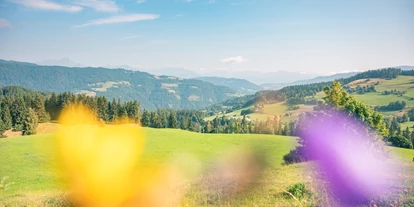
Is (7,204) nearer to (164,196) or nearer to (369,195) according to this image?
(164,196)

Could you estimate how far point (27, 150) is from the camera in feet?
148

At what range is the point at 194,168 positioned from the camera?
1513 inches

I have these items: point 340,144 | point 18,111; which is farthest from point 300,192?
point 18,111

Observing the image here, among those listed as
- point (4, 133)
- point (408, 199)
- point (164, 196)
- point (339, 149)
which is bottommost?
point (4, 133)

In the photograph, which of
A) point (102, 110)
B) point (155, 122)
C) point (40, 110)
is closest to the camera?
point (40, 110)

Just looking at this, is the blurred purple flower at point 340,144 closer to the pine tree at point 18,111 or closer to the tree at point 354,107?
the tree at point 354,107

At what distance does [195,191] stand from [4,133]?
92.2 m

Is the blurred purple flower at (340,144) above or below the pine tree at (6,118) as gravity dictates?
above

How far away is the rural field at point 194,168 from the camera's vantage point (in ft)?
36.1

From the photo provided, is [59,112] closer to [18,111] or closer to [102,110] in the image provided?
[18,111]

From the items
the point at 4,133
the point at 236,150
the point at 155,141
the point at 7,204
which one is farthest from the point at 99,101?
the point at 7,204

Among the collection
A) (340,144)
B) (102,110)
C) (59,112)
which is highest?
(340,144)

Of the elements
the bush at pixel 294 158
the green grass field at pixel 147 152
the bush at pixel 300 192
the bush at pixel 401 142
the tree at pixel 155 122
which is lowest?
the bush at pixel 401 142

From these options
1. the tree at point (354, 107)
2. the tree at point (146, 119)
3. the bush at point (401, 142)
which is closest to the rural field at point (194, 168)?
the tree at point (354, 107)
